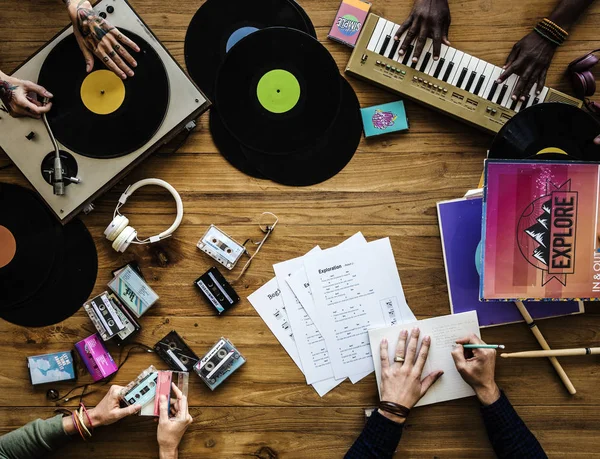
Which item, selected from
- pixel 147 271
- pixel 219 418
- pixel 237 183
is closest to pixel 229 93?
pixel 237 183

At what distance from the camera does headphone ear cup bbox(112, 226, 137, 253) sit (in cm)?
169

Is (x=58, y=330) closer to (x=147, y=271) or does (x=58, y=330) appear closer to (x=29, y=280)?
(x=29, y=280)

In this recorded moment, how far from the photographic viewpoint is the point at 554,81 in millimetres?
1771

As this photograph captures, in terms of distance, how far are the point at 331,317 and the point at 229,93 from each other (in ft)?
2.76

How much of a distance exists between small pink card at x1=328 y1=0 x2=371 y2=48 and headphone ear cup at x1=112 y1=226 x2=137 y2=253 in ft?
3.18

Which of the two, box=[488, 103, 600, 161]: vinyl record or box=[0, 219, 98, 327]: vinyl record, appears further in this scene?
box=[0, 219, 98, 327]: vinyl record

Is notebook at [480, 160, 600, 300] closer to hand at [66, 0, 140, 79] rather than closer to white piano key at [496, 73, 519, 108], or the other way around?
white piano key at [496, 73, 519, 108]

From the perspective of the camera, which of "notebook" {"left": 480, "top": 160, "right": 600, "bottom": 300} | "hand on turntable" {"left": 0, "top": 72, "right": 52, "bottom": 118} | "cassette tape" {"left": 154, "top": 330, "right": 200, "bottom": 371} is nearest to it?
"notebook" {"left": 480, "top": 160, "right": 600, "bottom": 300}

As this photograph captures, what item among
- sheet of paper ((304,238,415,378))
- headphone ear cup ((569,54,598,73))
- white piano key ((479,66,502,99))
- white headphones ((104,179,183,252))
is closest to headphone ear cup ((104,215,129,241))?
white headphones ((104,179,183,252))

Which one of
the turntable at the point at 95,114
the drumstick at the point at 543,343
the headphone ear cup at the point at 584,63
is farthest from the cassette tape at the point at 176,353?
the headphone ear cup at the point at 584,63

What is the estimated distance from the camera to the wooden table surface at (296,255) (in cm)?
174

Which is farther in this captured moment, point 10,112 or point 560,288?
point 10,112

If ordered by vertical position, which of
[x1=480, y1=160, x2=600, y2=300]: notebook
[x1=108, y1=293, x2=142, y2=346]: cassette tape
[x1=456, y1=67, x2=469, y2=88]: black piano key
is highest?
[x1=456, y1=67, x2=469, y2=88]: black piano key

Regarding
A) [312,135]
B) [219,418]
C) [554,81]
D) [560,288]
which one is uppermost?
[554,81]
